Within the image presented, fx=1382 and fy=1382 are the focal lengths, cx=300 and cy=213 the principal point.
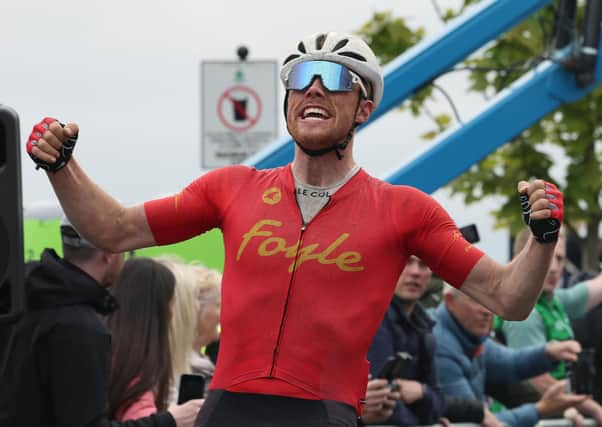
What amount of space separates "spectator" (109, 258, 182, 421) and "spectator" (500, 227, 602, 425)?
2572 mm

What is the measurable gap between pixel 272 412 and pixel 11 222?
94 cm

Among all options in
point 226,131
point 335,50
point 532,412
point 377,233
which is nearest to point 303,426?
point 377,233

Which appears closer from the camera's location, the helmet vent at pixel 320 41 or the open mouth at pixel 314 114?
the open mouth at pixel 314 114

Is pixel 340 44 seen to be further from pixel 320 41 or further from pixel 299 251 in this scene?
pixel 299 251

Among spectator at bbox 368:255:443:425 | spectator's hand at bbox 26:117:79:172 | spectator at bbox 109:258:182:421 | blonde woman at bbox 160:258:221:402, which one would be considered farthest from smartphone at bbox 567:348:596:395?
spectator's hand at bbox 26:117:79:172

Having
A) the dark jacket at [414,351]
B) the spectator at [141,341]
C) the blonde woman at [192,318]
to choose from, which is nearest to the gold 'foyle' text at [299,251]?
the spectator at [141,341]

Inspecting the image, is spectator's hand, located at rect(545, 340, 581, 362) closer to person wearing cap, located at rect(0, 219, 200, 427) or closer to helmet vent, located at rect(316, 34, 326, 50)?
person wearing cap, located at rect(0, 219, 200, 427)

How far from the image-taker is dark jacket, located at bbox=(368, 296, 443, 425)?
670 centimetres

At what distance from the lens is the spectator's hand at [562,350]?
7512mm

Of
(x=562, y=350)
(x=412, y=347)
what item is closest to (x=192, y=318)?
(x=412, y=347)

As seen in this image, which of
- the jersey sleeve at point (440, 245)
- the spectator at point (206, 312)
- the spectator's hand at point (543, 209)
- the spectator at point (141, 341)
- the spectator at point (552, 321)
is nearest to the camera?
the spectator's hand at point (543, 209)

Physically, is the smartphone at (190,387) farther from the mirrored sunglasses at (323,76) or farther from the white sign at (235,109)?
the white sign at (235,109)

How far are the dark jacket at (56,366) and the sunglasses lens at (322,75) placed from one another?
1311 millimetres

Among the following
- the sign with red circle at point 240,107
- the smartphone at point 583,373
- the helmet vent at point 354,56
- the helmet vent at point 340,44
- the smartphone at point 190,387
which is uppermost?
the sign with red circle at point 240,107
